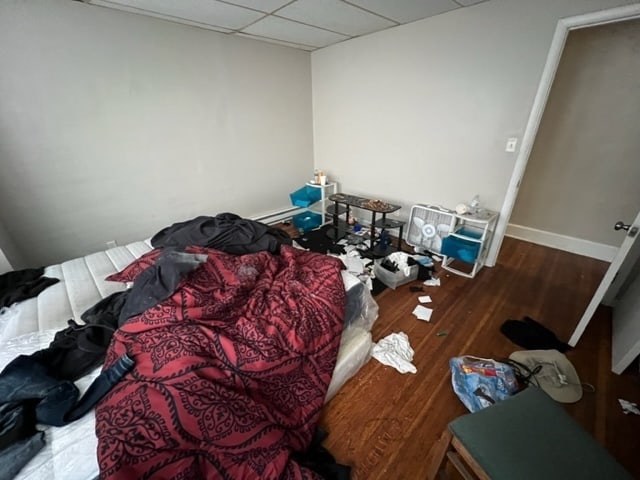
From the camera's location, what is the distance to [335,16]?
2.31m

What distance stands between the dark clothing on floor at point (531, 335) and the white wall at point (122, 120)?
3.04 meters

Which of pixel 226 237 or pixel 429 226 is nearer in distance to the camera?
pixel 226 237

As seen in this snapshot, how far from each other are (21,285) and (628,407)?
3.50 m

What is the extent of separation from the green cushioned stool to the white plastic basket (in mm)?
1894

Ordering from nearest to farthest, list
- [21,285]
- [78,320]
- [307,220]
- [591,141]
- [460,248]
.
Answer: [78,320] < [21,285] < [460,248] < [591,141] < [307,220]

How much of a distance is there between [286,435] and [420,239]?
7.76 ft

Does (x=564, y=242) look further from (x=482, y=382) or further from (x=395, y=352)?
(x=395, y=352)

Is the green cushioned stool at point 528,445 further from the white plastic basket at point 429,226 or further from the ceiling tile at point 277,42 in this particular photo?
the ceiling tile at point 277,42

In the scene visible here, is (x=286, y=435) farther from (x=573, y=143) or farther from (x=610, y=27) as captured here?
(x=610, y=27)

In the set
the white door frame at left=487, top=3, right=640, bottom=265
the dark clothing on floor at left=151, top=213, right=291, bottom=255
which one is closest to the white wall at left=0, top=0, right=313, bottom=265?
the dark clothing on floor at left=151, top=213, right=291, bottom=255

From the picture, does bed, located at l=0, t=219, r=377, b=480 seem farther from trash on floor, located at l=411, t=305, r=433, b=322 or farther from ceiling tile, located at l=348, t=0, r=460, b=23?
ceiling tile, located at l=348, t=0, r=460, b=23

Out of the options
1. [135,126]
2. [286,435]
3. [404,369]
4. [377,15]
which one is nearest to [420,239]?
[404,369]

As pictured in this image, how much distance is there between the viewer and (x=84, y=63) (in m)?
2.06

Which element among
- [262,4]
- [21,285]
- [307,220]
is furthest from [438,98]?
[21,285]
